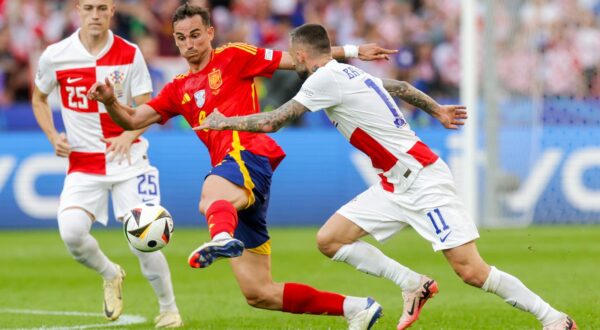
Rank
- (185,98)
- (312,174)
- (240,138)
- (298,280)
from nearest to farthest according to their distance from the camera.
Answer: (240,138)
(185,98)
(298,280)
(312,174)

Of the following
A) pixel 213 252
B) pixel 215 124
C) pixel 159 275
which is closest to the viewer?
pixel 213 252

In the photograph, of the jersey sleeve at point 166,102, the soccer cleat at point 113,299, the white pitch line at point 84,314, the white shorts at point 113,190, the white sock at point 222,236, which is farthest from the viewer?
the white shorts at point 113,190

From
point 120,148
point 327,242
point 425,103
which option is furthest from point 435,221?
point 120,148

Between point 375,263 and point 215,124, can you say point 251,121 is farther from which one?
point 375,263

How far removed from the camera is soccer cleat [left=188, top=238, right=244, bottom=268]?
23.6 ft

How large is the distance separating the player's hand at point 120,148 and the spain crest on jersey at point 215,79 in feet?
4.86

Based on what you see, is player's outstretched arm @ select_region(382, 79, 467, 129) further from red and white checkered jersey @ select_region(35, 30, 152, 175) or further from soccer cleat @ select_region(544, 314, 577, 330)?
red and white checkered jersey @ select_region(35, 30, 152, 175)

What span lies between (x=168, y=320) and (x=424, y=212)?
268 centimetres

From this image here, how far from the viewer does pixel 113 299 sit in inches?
387

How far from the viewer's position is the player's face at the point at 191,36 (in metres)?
8.53

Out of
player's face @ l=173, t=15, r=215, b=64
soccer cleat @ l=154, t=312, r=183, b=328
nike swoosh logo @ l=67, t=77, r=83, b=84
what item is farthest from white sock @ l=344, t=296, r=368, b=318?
nike swoosh logo @ l=67, t=77, r=83, b=84

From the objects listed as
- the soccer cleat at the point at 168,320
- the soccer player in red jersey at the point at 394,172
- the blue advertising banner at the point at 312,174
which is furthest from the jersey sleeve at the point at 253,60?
the blue advertising banner at the point at 312,174

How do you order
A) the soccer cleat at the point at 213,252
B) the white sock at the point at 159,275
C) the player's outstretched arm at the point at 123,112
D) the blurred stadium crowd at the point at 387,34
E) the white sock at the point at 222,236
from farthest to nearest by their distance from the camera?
1. the blurred stadium crowd at the point at 387,34
2. the white sock at the point at 159,275
3. the player's outstretched arm at the point at 123,112
4. the white sock at the point at 222,236
5. the soccer cleat at the point at 213,252

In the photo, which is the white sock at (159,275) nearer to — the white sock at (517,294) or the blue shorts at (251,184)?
the blue shorts at (251,184)
